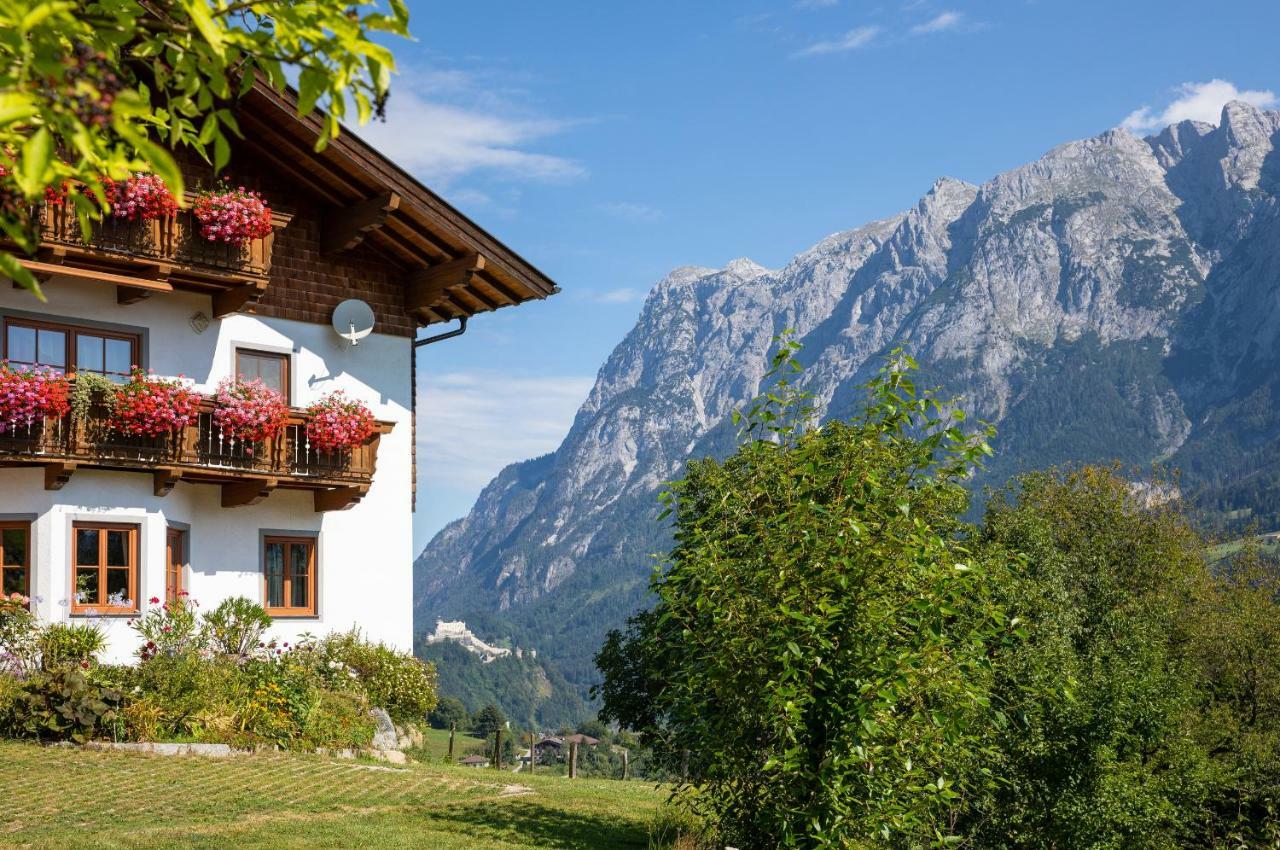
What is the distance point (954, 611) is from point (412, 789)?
960cm

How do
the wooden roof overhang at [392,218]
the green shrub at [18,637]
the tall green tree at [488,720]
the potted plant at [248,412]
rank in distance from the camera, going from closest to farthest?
the green shrub at [18,637], the potted plant at [248,412], the wooden roof overhang at [392,218], the tall green tree at [488,720]

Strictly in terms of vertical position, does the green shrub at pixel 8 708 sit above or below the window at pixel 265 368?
below

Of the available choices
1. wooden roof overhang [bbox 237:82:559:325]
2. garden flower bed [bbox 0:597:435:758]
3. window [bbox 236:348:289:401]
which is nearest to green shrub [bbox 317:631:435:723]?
garden flower bed [bbox 0:597:435:758]

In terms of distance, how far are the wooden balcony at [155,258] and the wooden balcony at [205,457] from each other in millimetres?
2176

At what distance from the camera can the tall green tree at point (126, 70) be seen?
160 inches

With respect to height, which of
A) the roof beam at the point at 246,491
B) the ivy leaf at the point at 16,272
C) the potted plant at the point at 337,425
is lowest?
the ivy leaf at the point at 16,272

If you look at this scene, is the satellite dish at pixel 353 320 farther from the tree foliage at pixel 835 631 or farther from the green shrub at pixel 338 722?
the tree foliage at pixel 835 631

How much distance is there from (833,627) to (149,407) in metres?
14.7

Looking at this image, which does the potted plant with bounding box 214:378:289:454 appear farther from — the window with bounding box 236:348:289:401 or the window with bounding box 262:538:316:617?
the window with bounding box 262:538:316:617

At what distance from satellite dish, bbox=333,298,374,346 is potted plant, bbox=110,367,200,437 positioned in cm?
391

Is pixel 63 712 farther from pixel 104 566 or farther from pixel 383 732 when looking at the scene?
pixel 383 732

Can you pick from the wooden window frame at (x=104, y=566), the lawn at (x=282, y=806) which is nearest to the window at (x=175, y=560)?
the wooden window frame at (x=104, y=566)

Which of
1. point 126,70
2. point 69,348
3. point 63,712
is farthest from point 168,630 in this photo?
point 126,70

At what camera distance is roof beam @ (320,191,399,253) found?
2425cm
